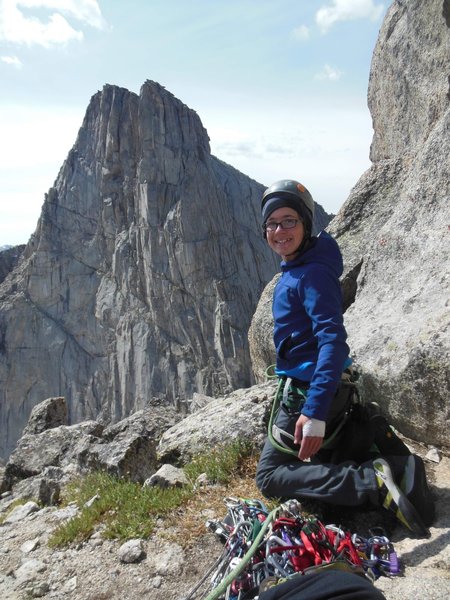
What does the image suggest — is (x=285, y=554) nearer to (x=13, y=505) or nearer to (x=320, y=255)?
(x=320, y=255)

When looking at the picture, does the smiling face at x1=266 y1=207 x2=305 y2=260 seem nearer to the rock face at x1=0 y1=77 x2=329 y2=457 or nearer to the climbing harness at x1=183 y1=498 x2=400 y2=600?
the climbing harness at x1=183 y1=498 x2=400 y2=600

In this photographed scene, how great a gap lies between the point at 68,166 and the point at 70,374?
90.4ft

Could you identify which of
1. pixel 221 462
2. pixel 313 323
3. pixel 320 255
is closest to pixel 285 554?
pixel 313 323

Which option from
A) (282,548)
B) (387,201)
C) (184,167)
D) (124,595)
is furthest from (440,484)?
(184,167)

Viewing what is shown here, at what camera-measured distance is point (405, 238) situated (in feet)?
22.8

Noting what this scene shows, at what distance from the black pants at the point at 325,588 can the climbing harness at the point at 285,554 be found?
20 cm

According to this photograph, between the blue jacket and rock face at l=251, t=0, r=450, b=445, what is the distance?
3.85 ft

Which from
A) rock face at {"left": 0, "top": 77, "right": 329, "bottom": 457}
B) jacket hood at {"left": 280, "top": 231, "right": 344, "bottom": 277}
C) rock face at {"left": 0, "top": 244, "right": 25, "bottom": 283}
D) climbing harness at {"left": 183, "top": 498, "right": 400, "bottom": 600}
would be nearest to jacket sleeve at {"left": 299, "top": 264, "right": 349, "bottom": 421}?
jacket hood at {"left": 280, "top": 231, "right": 344, "bottom": 277}

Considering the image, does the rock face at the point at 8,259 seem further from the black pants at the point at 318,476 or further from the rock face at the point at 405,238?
the black pants at the point at 318,476

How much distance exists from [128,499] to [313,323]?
8.73ft

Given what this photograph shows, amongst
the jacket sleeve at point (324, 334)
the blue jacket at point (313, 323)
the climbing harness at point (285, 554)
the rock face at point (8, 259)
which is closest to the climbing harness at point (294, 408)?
the blue jacket at point (313, 323)

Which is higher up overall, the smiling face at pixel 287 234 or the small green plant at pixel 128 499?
the smiling face at pixel 287 234

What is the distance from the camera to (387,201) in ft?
29.4

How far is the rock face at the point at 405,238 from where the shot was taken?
5.52 m
